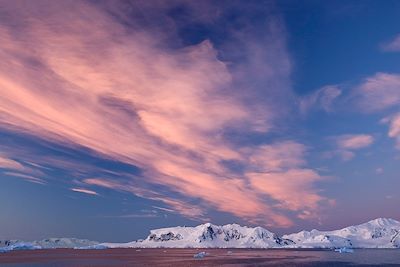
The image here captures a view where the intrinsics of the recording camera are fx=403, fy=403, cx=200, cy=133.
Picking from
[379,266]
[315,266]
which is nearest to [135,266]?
[315,266]

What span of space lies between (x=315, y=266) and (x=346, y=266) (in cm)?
999

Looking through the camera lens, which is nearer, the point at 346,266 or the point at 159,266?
the point at 159,266

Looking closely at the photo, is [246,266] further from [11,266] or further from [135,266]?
[11,266]

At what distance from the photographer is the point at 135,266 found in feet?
364

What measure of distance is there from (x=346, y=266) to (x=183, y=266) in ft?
154

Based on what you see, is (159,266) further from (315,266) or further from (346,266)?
(346,266)

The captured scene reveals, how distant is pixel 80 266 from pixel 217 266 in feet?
122

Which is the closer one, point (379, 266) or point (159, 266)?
point (159, 266)

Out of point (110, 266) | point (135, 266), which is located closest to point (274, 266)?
point (135, 266)

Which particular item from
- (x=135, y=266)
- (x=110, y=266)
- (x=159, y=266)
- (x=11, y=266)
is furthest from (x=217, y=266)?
(x=11, y=266)

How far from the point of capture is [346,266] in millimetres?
116062

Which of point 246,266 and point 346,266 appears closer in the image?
point 246,266

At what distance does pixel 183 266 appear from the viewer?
110 meters

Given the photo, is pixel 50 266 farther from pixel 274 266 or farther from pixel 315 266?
pixel 315 266
